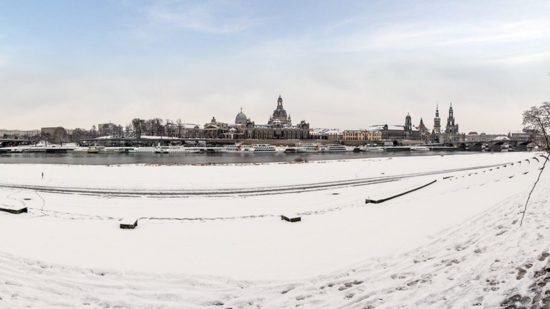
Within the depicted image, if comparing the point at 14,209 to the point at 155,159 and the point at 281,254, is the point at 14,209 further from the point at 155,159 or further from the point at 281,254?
the point at 155,159

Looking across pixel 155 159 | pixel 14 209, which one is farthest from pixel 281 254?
pixel 155 159

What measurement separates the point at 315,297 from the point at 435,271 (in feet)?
9.64

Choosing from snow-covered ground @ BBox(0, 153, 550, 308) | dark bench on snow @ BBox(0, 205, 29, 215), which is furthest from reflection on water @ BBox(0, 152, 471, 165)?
snow-covered ground @ BBox(0, 153, 550, 308)

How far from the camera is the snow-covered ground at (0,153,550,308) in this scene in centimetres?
898

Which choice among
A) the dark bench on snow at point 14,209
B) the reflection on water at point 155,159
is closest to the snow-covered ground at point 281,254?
the dark bench on snow at point 14,209

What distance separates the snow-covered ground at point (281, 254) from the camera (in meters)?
8.98

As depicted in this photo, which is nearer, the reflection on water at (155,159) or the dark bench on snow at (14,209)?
the dark bench on snow at (14,209)

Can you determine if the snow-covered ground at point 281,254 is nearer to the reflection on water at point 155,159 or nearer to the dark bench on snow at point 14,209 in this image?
the dark bench on snow at point 14,209

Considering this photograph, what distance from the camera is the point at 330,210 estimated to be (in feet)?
67.5

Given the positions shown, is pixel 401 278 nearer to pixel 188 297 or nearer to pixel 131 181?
pixel 188 297

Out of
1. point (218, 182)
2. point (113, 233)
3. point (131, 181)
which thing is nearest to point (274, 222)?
point (113, 233)

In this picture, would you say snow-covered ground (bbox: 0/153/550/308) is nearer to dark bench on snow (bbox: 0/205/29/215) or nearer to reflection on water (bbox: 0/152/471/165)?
dark bench on snow (bbox: 0/205/29/215)

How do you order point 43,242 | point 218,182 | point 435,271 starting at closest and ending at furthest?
1. point 435,271
2. point 43,242
3. point 218,182

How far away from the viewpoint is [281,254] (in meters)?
12.7
